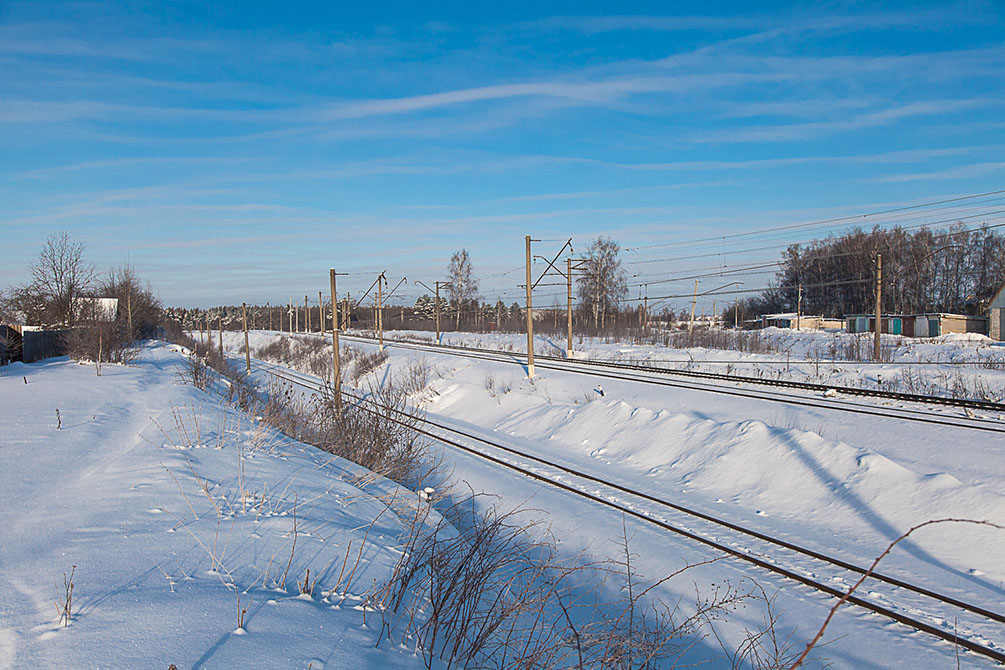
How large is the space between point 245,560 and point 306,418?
11838mm

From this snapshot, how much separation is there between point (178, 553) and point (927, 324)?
64.1 metres

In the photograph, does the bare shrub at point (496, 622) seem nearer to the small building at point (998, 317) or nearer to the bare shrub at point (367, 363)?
the bare shrub at point (367, 363)

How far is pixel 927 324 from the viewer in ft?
179

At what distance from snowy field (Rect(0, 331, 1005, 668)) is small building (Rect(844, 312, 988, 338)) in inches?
1832

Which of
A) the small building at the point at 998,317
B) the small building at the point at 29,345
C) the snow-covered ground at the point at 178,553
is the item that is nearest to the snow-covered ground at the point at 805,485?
the snow-covered ground at the point at 178,553

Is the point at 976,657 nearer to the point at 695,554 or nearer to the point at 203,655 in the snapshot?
the point at 695,554

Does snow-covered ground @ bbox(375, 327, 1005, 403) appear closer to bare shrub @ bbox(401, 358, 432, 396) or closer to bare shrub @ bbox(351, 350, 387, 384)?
bare shrub @ bbox(351, 350, 387, 384)

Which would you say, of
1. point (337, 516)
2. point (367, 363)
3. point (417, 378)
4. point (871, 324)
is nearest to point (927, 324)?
point (871, 324)

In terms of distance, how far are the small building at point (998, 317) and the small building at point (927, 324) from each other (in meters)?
3.79

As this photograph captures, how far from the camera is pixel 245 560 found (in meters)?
4.88

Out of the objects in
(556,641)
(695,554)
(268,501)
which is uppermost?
(268,501)

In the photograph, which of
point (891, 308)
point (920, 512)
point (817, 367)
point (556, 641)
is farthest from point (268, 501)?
point (891, 308)

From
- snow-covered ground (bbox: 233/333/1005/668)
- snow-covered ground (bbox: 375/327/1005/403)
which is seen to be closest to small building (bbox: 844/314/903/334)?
snow-covered ground (bbox: 375/327/1005/403)

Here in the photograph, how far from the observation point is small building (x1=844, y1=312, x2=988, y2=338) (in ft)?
176
